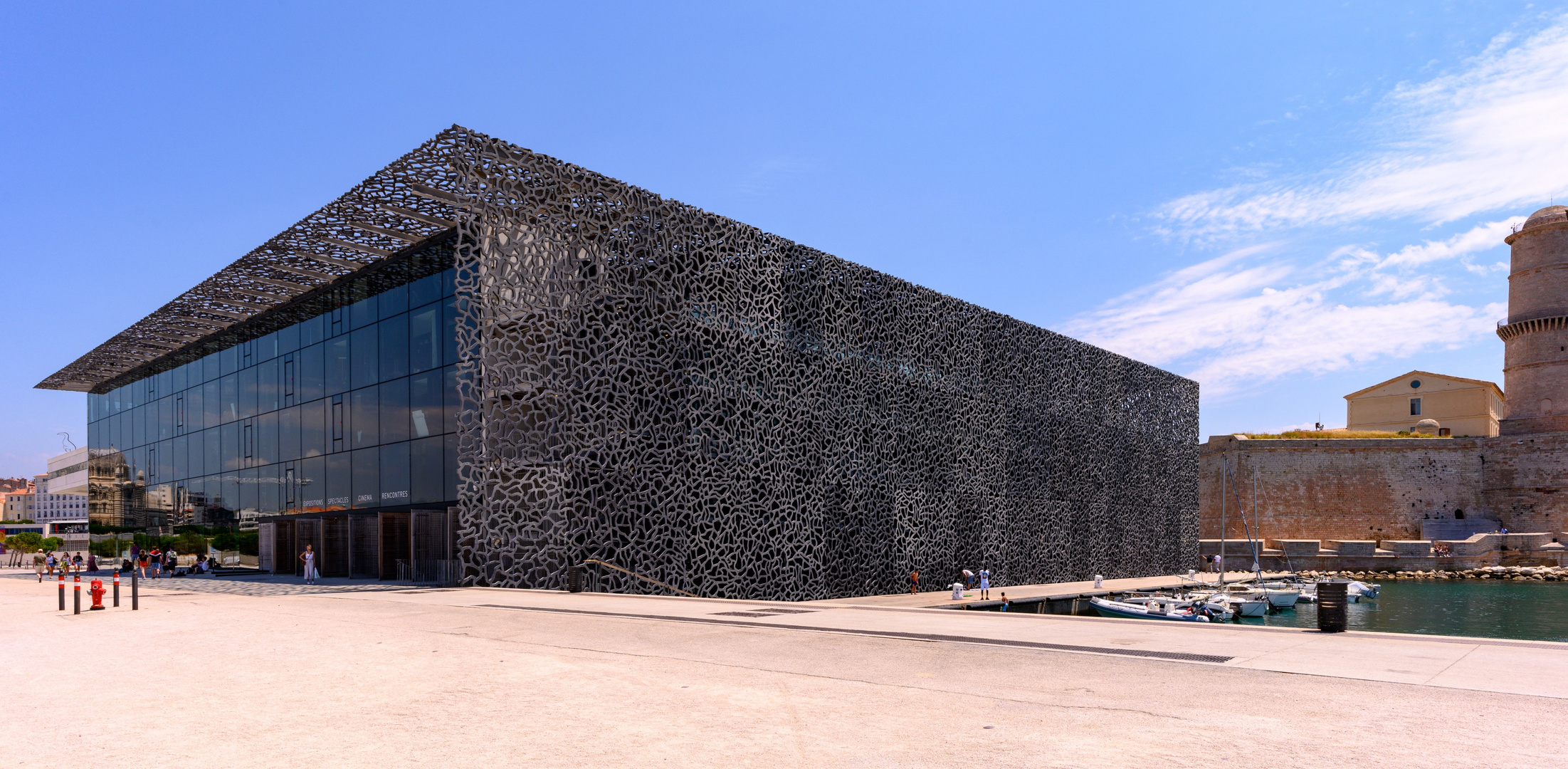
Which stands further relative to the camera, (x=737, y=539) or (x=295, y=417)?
(x=295, y=417)

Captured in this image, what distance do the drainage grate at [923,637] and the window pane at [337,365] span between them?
15.7 m

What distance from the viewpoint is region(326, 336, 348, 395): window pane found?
1211 inches

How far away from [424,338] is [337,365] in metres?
5.59

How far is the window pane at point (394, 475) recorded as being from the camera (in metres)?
28.1

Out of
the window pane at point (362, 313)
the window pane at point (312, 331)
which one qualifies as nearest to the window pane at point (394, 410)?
the window pane at point (362, 313)

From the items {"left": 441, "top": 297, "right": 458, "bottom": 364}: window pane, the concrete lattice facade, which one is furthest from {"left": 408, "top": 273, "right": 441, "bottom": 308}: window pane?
the concrete lattice facade

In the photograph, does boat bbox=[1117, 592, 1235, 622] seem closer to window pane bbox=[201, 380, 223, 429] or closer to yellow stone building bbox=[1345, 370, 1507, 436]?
window pane bbox=[201, 380, 223, 429]

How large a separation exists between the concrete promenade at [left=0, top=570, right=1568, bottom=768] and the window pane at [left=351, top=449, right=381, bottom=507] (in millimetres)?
14016

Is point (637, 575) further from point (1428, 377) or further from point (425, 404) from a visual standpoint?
point (1428, 377)

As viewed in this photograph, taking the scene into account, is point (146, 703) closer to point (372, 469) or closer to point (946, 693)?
point (946, 693)

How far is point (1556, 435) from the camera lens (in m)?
60.4

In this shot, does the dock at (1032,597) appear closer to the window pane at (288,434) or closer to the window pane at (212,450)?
the window pane at (288,434)

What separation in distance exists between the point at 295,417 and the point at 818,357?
1850 cm

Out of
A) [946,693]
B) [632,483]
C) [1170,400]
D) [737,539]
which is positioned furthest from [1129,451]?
[946,693]
